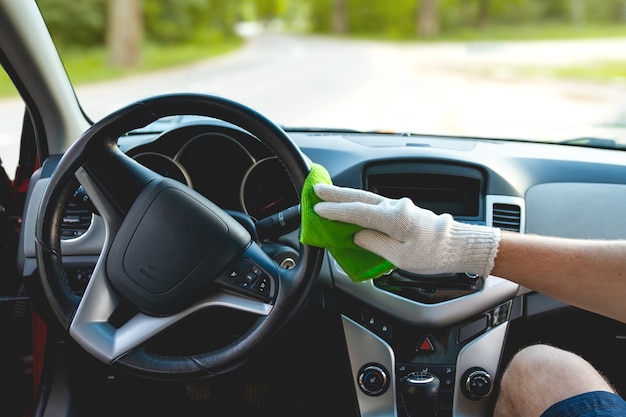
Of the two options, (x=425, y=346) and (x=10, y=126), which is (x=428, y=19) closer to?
(x=10, y=126)

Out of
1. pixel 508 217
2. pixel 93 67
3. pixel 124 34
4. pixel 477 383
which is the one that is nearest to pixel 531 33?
pixel 124 34

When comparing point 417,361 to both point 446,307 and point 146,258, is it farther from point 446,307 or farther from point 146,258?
point 146,258

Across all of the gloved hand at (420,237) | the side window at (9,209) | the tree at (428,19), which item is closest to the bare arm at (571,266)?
the gloved hand at (420,237)

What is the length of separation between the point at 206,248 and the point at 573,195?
1434mm

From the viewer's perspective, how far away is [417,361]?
2494 millimetres

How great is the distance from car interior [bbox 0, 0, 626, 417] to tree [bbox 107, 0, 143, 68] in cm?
976

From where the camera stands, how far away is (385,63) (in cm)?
1750

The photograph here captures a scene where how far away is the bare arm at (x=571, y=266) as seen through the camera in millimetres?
1563

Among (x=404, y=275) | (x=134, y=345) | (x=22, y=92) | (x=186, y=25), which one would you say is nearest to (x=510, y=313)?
(x=404, y=275)

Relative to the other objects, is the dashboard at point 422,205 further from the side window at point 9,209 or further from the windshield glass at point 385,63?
the side window at point 9,209

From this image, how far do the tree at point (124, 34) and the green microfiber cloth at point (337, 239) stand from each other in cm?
1084

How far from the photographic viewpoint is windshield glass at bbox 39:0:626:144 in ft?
13.6

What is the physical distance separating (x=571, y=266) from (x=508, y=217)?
3.07 ft

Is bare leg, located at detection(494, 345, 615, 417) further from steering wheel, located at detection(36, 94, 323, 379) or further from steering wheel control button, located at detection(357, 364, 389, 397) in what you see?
steering wheel, located at detection(36, 94, 323, 379)
